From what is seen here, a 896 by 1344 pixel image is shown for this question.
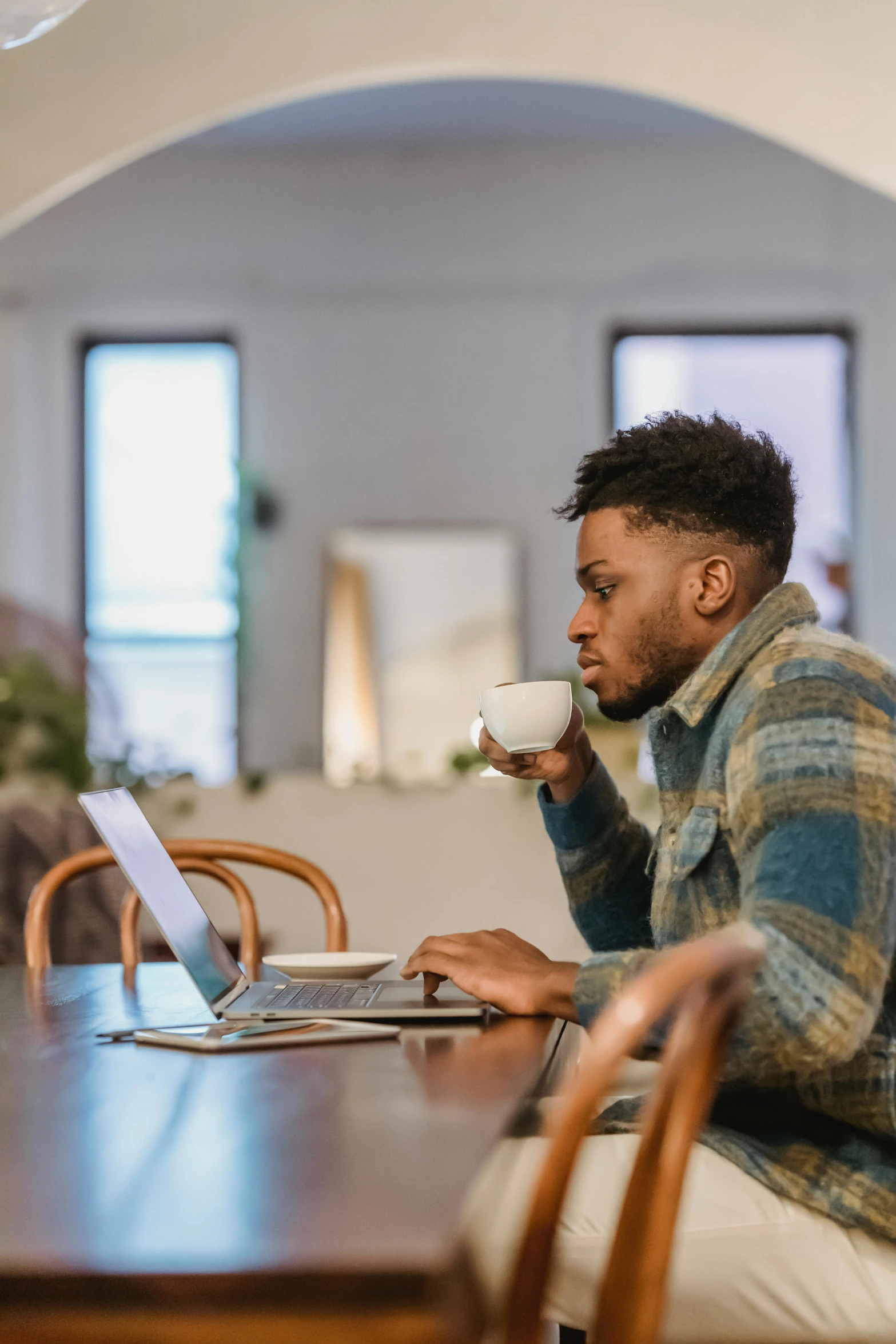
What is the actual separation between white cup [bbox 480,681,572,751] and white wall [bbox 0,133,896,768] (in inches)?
180

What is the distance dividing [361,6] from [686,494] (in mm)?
1981

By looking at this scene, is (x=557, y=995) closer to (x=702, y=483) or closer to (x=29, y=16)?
(x=702, y=483)

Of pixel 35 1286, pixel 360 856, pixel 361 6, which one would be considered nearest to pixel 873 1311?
pixel 35 1286

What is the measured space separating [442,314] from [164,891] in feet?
16.7

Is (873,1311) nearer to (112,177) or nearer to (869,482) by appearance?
(869,482)

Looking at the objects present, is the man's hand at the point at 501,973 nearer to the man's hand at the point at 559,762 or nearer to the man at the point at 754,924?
the man at the point at 754,924

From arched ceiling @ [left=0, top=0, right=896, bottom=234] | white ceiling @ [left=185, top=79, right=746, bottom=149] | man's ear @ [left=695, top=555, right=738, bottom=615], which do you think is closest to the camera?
man's ear @ [left=695, top=555, right=738, bottom=615]

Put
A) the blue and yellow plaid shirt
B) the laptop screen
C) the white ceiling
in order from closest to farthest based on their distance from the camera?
the blue and yellow plaid shirt, the laptop screen, the white ceiling

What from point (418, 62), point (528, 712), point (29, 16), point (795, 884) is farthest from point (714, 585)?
point (418, 62)

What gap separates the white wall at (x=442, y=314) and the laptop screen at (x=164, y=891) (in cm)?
461

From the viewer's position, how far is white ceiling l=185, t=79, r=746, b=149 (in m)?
5.49

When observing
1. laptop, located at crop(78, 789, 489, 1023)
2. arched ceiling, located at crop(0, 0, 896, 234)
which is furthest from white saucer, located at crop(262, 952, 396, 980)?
arched ceiling, located at crop(0, 0, 896, 234)

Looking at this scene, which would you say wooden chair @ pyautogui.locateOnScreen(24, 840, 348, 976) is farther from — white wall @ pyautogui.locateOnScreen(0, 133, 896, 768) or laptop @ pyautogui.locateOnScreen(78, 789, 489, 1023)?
white wall @ pyautogui.locateOnScreen(0, 133, 896, 768)

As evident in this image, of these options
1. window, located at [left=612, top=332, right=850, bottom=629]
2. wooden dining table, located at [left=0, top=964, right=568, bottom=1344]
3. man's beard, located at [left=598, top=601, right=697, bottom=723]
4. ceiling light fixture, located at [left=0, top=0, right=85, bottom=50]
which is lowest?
wooden dining table, located at [left=0, top=964, right=568, bottom=1344]
